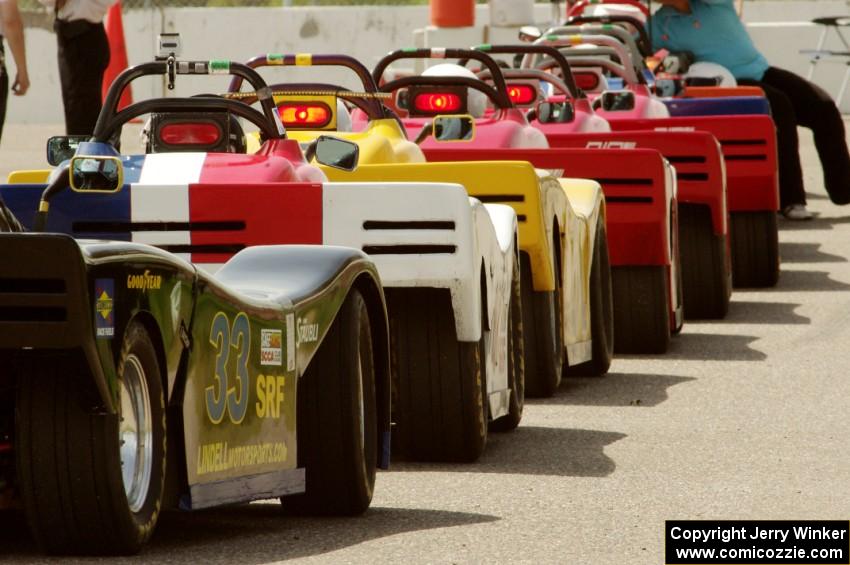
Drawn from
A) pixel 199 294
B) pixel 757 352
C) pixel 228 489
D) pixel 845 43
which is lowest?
pixel 845 43

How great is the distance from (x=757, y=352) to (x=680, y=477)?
12.5ft

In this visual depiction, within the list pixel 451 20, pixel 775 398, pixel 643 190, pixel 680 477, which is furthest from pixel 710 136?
pixel 451 20

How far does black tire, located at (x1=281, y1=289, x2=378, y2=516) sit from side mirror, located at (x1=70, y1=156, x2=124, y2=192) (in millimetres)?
653

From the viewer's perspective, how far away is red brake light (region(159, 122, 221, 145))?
25.4 feet

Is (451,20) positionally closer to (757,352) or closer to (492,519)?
(757,352)

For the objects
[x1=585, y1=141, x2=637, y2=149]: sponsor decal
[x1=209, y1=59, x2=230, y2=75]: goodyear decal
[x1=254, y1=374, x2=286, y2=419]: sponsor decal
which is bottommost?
[x1=585, y1=141, x2=637, y2=149]: sponsor decal

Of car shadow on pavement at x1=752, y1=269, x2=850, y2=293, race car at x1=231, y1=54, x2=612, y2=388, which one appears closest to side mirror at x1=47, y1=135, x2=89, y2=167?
race car at x1=231, y1=54, x2=612, y2=388

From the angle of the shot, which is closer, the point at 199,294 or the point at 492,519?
the point at 199,294

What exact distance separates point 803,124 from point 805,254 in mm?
2665

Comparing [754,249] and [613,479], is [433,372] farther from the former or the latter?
[754,249]

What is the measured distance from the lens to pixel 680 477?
6.56m

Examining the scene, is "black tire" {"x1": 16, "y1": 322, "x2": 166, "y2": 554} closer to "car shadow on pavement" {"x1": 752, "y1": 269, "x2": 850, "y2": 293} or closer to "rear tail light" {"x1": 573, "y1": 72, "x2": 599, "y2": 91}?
"car shadow on pavement" {"x1": 752, "y1": 269, "x2": 850, "y2": 293}

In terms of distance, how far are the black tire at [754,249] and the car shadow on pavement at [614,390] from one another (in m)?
3.88

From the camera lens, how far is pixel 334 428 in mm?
5617
